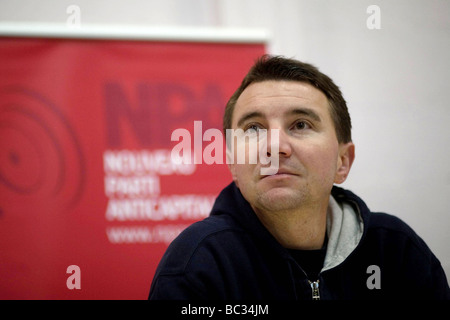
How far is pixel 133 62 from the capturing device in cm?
133

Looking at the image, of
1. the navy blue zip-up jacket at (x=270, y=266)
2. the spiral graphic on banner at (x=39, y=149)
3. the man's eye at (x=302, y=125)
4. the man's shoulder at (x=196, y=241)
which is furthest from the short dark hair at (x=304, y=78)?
the spiral graphic on banner at (x=39, y=149)

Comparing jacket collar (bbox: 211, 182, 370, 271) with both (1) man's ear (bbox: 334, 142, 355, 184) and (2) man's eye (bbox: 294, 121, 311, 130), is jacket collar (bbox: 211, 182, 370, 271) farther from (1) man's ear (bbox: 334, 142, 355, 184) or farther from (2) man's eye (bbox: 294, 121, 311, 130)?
(2) man's eye (bbox: 294, 121, 311, 130)

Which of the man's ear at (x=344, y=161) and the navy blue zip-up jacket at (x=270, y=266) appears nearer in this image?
the navy blue zip-up jacket at (x=270, y=266)

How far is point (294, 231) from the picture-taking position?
871 mm

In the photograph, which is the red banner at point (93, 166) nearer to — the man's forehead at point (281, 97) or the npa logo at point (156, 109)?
the npa logo at point (156, 109)

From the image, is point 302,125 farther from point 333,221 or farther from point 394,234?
point 394,234

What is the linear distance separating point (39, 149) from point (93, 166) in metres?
0.21

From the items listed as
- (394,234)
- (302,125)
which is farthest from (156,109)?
(394,234)

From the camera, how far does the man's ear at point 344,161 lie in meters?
0.97

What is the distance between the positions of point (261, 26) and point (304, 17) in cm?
21

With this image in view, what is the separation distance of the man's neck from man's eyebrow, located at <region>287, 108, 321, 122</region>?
0.23 m

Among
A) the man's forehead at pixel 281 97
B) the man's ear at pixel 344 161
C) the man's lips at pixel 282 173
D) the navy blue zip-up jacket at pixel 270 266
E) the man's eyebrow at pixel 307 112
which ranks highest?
the man's forehead at pixel 281 97

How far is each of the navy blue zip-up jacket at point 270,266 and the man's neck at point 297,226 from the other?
0.06 metres
